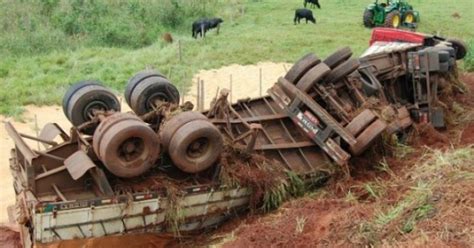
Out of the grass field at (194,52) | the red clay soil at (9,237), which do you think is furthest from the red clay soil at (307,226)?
the grass field at (194,52)

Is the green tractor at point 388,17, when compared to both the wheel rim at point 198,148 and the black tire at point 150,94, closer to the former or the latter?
the black tire at point 150,94

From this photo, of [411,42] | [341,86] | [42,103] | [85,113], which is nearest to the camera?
[85,113]

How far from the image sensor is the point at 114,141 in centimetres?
819

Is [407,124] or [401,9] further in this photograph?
[401,9]

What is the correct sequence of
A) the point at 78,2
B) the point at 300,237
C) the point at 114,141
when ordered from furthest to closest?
the point at 78,2, the point at 114,141, the point at 300,237

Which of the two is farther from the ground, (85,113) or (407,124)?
(85,113)

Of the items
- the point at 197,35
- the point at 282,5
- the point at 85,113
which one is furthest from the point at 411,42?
the point at 282,5

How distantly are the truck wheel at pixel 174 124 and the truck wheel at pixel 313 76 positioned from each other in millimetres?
1933

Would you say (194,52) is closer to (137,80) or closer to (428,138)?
(137,80)

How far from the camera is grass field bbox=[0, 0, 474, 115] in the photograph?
17.2 meters

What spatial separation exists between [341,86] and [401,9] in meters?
16.9

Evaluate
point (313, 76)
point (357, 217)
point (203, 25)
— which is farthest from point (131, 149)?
point (203, 25)

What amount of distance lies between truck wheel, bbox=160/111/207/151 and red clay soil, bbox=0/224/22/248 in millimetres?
2655

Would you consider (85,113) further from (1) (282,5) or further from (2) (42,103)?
(1) (282,5)
